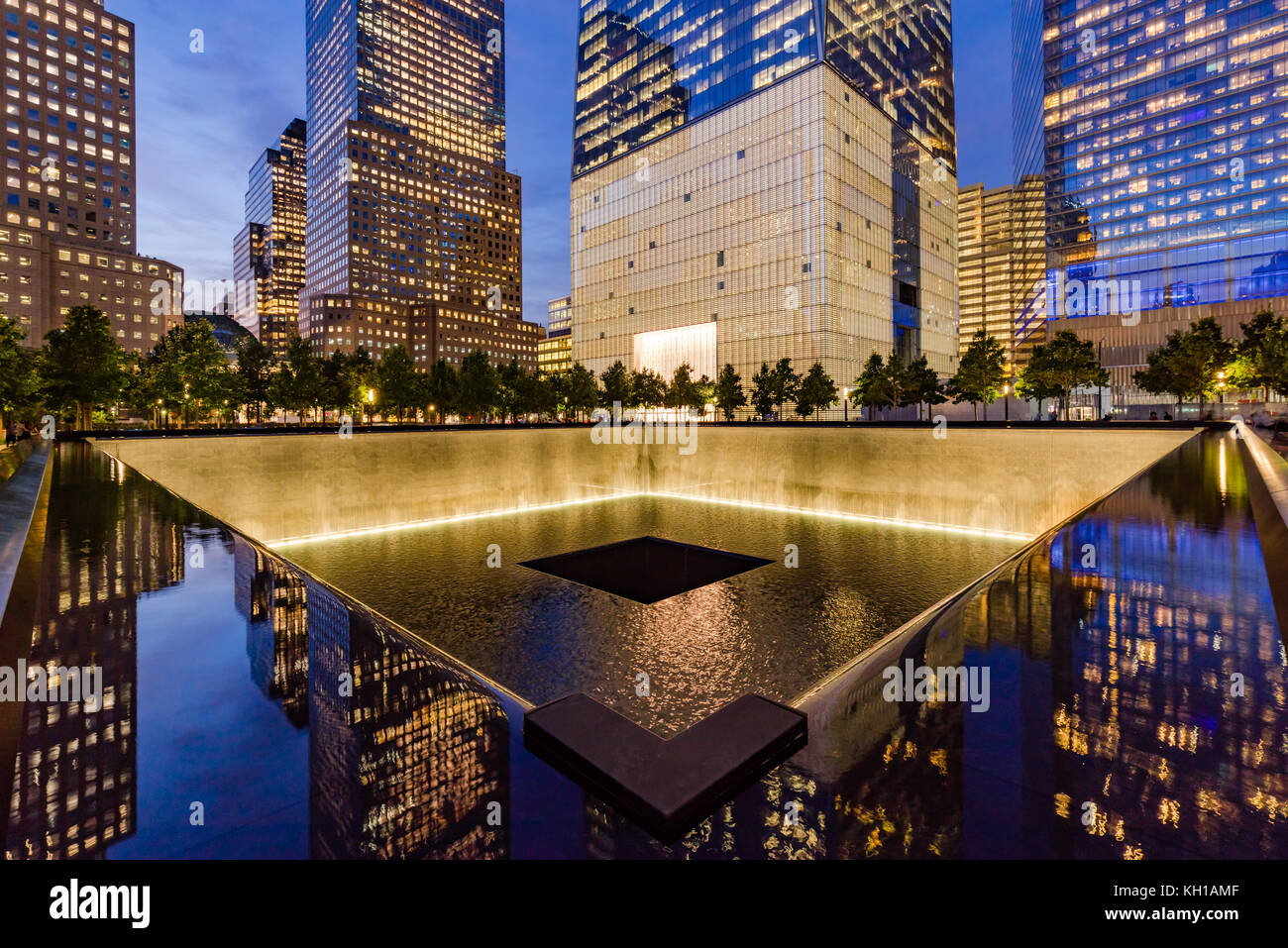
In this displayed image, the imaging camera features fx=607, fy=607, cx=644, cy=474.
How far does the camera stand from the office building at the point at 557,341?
177875mm

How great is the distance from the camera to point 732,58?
79.6 meters

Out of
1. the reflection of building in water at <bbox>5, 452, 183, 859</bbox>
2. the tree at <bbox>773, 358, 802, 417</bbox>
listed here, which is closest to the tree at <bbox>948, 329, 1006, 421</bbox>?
the tree at <bbox>773, 358, 802, 417</bbox>

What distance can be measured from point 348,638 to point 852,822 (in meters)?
4.68

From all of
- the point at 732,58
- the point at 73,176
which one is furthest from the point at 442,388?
the point at 73,176

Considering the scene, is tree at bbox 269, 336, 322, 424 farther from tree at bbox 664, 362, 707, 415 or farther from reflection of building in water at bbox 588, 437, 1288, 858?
reflection of building in water at bbox 588, 437, 1288, 858

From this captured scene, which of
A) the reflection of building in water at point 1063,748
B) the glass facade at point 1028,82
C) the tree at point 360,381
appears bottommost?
the reflection of building in water at point 1063,748

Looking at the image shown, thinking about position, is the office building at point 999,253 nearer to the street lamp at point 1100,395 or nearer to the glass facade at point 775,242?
the street lamp at point 1100,395

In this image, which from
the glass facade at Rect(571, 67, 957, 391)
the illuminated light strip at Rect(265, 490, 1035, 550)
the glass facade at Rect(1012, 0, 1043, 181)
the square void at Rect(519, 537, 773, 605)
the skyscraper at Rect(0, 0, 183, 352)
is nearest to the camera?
the square void at Rect(519, 537, 773, 605)

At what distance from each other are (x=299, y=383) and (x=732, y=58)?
221 ft

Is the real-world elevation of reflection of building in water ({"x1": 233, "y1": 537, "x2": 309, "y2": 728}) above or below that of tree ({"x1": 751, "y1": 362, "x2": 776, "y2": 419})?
below

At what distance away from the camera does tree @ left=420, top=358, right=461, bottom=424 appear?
65062 millimetres

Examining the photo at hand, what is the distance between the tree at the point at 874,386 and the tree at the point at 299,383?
54200 millimetres

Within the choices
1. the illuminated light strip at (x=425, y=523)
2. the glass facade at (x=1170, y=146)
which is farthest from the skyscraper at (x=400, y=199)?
the glass facade at (x=1170, y=146)

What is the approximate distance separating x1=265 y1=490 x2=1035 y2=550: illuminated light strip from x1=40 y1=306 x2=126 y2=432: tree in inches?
877
